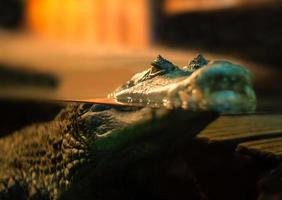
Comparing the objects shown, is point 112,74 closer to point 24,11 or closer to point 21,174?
point 24,11

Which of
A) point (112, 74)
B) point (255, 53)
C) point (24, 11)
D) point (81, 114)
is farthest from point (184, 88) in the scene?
point (255, 53)

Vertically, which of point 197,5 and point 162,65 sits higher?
point 197,5

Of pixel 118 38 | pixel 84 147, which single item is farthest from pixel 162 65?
pixel 118 38

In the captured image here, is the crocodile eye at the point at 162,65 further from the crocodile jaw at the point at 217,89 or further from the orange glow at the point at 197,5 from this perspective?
the orange glow at the point at 197,5

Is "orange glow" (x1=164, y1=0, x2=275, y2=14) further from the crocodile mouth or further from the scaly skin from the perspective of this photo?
the crocodile mouth

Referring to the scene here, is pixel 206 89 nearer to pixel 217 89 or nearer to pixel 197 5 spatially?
pixel 217 89
